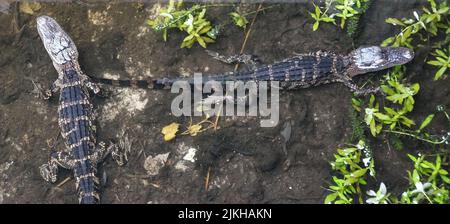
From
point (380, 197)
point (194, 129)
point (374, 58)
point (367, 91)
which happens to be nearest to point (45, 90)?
point (194, 129)

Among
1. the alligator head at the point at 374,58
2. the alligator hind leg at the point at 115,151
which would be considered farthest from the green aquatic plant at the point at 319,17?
the alligator hind leg at the point at 115,151

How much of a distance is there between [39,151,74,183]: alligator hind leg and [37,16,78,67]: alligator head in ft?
3.90

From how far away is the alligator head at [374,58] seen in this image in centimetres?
545

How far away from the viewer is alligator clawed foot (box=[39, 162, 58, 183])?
5.49m

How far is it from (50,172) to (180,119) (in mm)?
1610

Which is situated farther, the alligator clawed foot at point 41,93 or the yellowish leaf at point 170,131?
the alligator clawed foot at point 41,93

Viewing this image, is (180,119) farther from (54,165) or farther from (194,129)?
(54,165)

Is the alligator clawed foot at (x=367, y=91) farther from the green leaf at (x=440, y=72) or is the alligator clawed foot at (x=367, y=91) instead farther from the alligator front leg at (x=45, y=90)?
the alligator front leg at (x=45, y=90)

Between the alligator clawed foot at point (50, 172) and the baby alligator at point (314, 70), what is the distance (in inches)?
54.7

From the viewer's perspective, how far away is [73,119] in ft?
18.5

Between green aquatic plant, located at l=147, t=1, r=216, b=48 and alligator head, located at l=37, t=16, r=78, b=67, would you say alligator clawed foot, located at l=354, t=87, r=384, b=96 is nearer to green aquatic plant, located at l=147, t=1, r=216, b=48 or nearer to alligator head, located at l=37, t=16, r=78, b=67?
green aquatic plant, located at l=147, t=1, r=216, b=48

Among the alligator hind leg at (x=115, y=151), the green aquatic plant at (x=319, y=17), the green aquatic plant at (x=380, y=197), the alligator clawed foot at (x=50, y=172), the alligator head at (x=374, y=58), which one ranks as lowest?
the alligator clawed foot at (x=50, y=172)
